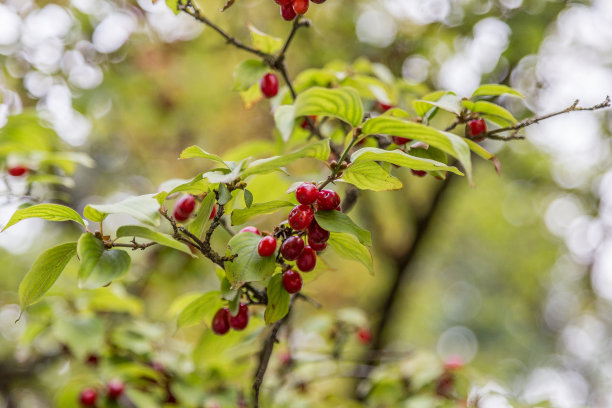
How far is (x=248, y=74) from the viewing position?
Result: 161cm

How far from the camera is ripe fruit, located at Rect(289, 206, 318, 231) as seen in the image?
1.14 meters

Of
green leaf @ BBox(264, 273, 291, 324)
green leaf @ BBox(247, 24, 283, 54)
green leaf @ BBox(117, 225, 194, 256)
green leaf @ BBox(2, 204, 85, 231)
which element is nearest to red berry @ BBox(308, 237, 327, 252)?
green leaf @ BBox(264, 273, 291, 324)

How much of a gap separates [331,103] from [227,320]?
2.53 ft

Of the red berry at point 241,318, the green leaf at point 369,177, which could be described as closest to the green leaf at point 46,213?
the red berry at point 241,318

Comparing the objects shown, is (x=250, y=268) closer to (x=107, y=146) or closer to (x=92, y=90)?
(x=92, y=90)

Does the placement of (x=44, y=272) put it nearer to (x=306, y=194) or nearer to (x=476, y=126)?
(x=306, y=194)

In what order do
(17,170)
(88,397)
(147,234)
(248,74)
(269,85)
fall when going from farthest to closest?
(88,397), (17,170), (269,85), (248,74), (147,234)

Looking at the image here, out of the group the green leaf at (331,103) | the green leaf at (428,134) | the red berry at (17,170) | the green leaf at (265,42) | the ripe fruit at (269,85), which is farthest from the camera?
the red berry at (17,170)

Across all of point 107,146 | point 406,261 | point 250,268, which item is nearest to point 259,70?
point 250,268

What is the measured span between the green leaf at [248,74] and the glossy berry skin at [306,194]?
590 mm

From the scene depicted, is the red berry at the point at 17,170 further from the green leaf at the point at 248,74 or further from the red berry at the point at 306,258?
the red berry at the point at 306,258

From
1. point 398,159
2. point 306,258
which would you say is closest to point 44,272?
point 306,258

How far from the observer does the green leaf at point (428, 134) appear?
37.4 inches

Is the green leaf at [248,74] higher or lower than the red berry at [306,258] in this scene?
higher
